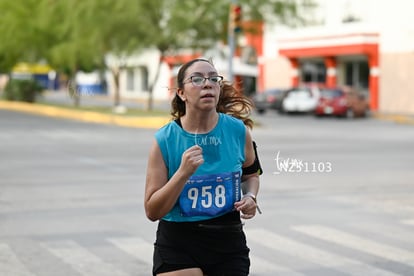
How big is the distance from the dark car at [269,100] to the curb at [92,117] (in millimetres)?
10095

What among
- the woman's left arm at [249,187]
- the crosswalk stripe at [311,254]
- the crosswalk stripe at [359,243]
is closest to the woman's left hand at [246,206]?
the woman's left arm at [249,187]

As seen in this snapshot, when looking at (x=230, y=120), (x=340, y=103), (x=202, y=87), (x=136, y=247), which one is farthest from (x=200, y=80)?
(x=340, y=103)

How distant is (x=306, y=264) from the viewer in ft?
27.0

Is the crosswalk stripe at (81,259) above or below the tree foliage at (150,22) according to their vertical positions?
below

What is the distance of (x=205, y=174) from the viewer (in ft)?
14.5

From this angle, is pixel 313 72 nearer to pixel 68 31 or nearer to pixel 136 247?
pixel 68 31

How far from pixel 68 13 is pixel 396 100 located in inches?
724

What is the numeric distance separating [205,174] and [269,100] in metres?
42.7

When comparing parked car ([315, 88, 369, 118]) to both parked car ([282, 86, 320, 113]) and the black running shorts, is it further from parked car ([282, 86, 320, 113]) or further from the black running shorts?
the black running shorts

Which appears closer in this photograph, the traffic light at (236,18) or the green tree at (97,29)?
the traffic light at (236,18)

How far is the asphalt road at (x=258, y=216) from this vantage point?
27.2 feet

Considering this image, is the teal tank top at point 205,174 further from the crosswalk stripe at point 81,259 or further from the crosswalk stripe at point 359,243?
the crosswalk stripe at point 359,243

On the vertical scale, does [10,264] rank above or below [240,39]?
below

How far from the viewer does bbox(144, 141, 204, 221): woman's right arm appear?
411cm
